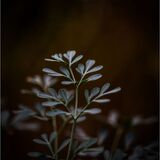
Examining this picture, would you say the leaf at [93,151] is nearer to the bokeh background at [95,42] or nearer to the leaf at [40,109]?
the leaf at [40,109]

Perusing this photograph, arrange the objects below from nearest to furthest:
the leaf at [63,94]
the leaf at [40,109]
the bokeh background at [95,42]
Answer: the leaf at [63,94] → the leaf at [40,109] → the bokeh background at [95,42]

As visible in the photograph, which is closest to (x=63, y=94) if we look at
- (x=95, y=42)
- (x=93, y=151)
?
(x=93, y=151)

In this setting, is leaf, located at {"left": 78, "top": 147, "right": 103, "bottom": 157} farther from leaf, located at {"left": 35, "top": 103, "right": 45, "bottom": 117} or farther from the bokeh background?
the bokeh background

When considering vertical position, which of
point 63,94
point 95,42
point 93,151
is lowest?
point 93,151

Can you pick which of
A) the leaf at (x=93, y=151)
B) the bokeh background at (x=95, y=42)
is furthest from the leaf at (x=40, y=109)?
the bokeh background at (x=95, y=42)

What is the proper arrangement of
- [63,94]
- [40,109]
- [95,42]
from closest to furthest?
[63,94] < [40,109] < [95,42]

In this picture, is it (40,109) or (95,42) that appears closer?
(40,109)

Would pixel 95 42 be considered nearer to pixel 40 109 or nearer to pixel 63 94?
pixel 40 109

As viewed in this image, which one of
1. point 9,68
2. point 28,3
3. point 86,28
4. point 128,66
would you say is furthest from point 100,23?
point 9,68

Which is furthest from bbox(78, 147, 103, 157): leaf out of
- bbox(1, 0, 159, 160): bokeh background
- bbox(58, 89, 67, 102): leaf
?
bbox(1, 0, 159, 160): bokeh background
